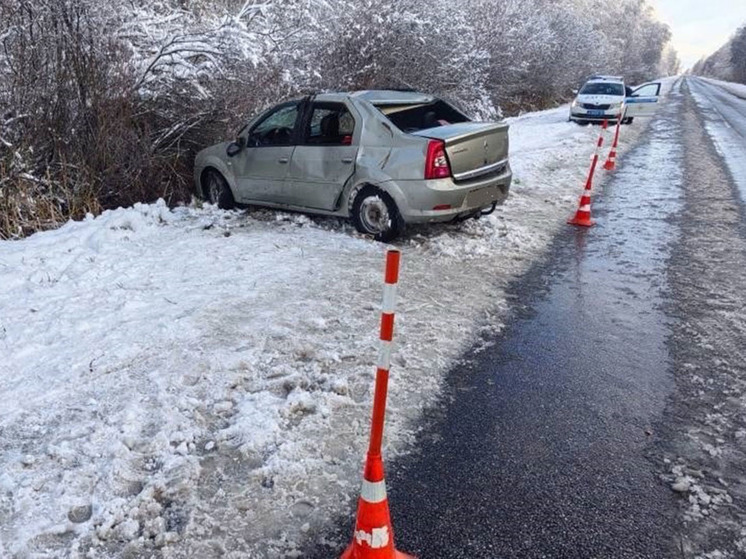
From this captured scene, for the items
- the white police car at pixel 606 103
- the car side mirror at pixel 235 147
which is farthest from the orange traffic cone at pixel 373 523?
the white police car at pixel 606 103

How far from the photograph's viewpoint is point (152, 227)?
23.2 feet

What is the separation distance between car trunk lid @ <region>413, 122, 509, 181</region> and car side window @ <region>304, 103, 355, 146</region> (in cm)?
90

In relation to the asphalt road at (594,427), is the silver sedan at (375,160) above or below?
above

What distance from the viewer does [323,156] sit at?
6820mm

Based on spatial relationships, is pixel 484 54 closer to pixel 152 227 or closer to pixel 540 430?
pixel 152 227

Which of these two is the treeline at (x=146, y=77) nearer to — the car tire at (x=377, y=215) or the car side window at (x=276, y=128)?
the car side window at (x=276, y=128)

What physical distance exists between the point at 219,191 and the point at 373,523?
6.86 meters

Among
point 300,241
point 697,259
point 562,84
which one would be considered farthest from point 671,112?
point 300,241

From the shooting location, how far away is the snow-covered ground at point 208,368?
2.67 m

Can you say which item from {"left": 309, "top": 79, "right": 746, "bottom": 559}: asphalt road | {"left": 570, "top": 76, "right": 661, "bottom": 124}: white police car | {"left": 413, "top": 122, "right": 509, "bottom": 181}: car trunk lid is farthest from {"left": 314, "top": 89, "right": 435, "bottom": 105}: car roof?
{"left": 570, "top": 76, "right": 661, "bottom": 124}: white police car

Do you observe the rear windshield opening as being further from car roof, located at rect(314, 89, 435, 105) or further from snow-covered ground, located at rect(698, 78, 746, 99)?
snow-covered ground, located at rect(698, 78, 746, 99)

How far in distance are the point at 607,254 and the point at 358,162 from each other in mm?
3179

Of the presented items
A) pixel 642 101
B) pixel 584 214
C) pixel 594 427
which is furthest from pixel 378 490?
pixel 642 101

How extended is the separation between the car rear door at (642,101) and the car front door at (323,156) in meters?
17.6
